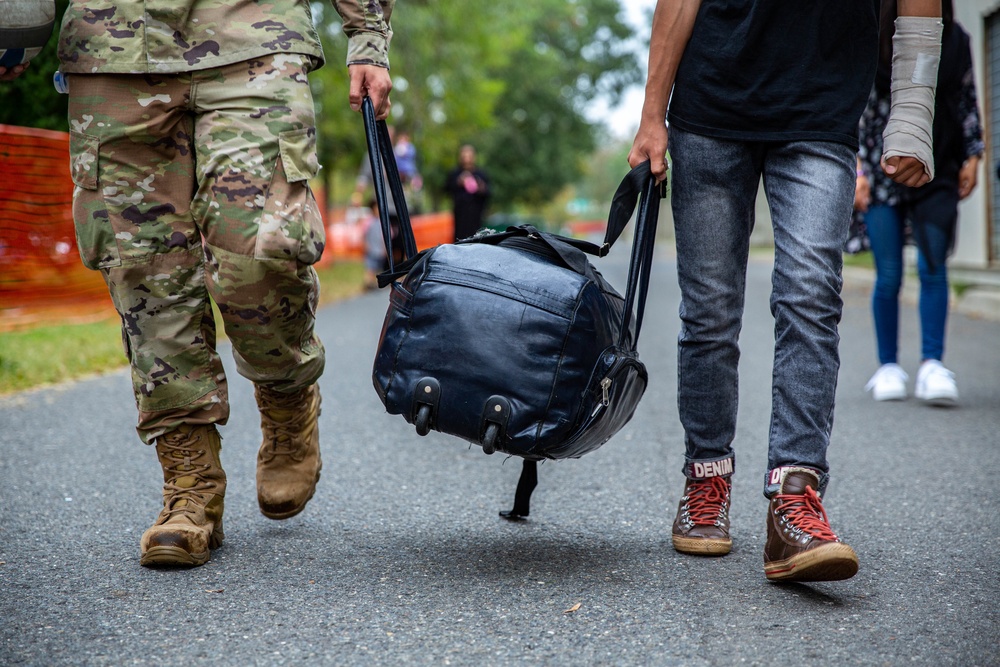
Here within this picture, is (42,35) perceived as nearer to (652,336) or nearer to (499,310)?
(499,310)

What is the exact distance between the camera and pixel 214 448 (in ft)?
8.76

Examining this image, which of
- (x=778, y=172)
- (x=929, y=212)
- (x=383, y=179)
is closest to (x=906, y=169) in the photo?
(x=778, y=172)

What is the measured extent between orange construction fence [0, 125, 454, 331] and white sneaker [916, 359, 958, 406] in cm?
594

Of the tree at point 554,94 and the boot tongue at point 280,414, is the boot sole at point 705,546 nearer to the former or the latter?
the boot tongue at point 280,414

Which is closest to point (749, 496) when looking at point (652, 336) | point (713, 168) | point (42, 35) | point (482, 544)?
point (482, 544)

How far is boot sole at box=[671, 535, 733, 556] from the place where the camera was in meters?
2.61

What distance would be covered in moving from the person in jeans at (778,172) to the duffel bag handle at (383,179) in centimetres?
59

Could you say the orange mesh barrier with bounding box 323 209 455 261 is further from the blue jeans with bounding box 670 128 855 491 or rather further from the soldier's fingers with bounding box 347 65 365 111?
the blue jeans with bounding box 670 128 855 491

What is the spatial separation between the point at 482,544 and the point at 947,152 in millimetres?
3386

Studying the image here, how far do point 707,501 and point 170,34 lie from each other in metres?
1.75

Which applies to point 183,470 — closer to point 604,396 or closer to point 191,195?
point 191,195

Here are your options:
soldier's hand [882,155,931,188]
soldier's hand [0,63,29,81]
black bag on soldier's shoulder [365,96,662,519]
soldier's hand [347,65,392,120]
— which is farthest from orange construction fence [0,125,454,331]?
soldier's hand [882,155,931,188]

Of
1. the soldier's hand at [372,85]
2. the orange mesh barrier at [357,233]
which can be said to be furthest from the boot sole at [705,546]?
the orange mesh barrier at [357,233]

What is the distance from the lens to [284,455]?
2.81 metres
